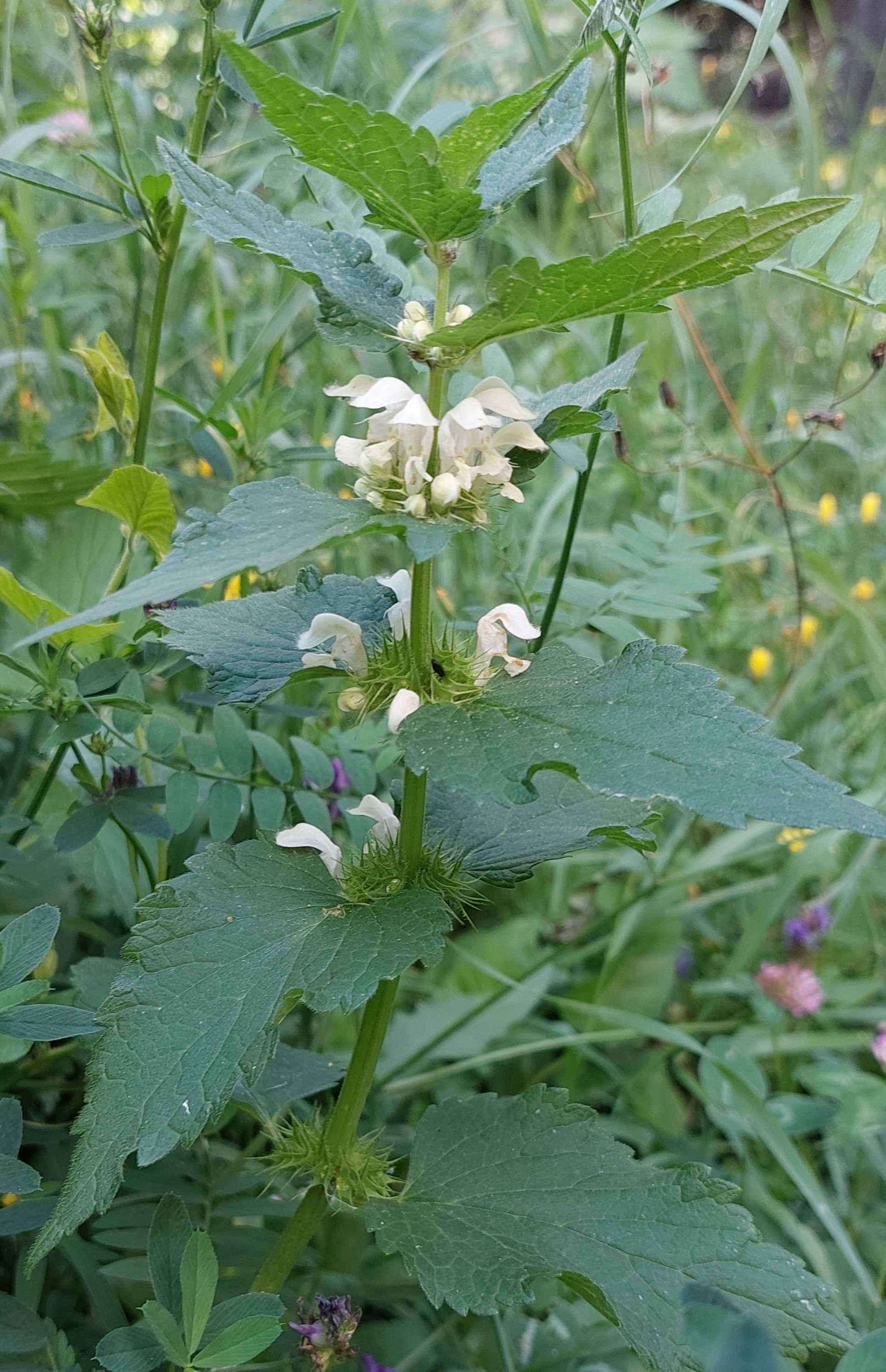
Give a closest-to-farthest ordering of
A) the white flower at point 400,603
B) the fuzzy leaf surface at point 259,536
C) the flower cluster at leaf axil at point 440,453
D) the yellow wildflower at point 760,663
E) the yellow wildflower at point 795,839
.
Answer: the fuzzy leaf surface at point 259,536
the flower cluster at leaf axil at point 440,453
the white flower at point 400,603
the yellow wildflower at point 795,839
the yellow wildflower at point 760,663

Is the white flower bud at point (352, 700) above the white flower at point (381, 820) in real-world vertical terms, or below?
above

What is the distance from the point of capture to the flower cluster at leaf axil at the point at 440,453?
0.53 m

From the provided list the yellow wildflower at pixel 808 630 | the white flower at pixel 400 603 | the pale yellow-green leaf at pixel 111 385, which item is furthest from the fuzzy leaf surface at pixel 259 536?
the yellow wildflower at pixel 808 630

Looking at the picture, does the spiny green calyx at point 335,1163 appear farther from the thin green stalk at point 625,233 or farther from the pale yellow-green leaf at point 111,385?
the pale yellow-green leaf at point 111,385

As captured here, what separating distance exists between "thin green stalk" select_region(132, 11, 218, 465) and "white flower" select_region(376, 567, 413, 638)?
0.28m

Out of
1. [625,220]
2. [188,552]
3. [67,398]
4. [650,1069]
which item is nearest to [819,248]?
[625,220]

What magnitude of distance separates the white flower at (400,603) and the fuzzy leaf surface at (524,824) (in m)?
0.10

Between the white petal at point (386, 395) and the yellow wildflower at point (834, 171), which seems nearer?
the white petal at point (386, 395)

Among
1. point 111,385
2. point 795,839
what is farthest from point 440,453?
point 795,839

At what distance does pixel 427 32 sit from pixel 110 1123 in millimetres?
2232

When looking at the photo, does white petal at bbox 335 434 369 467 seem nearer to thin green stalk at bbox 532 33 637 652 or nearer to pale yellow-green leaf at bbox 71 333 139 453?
thin green stalk at bbox 532 33 637 652

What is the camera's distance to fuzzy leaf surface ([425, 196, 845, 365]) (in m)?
0.45

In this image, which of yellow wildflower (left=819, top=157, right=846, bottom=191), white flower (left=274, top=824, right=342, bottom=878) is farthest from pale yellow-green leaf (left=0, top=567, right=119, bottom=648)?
yellow wildflower (left=819, top=157, right=846, bottom=191)

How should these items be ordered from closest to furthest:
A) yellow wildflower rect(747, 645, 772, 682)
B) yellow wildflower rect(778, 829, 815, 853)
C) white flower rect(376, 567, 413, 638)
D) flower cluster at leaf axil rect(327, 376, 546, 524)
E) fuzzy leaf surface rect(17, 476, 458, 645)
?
fuzzy leaf surface rect(17, 476, 458, 645) < flower cluster at leaf axil rect(327, 376, 546, 524) < white flower rect(376, 567, 413, 638) < yellow wildflower rect(778, 829, 815, 853) < yellow wildflower rect(747, 645, 772, 682)
